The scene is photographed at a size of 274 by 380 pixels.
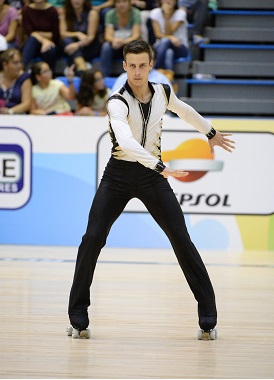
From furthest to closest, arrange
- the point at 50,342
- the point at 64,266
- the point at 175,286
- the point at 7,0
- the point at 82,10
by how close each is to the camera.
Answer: the point at 7,0, the point at 82,10, the point at 64,266, the point at 175,286, the point at 50,342

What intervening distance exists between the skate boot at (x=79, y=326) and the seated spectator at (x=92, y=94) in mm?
5921

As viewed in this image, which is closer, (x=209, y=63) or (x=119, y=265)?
(x=119, y=265)

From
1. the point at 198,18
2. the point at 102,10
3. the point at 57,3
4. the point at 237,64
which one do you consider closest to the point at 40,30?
the point at 57,3

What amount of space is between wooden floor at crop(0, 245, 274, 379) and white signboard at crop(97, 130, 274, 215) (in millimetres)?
814

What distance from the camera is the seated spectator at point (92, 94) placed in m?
10.9

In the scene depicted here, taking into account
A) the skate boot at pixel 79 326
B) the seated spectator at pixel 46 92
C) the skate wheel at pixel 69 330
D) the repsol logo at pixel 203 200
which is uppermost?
the seated spectator at pixel 46 92

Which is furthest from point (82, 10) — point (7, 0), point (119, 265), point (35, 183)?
point (119, 265)

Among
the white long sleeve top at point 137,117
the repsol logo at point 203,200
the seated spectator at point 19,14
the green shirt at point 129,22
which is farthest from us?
the seated spectator at point 19,14

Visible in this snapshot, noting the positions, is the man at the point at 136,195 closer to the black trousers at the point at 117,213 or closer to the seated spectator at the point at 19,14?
the black trousers at the point at 117,213

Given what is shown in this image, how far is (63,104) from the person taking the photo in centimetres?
1145

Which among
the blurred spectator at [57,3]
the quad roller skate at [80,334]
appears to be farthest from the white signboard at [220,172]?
the quad roller skate at [80,334]

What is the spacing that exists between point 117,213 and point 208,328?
0.90 meters

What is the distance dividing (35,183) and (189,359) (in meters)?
5.96

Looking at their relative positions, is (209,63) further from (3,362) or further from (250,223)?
(3,362)
